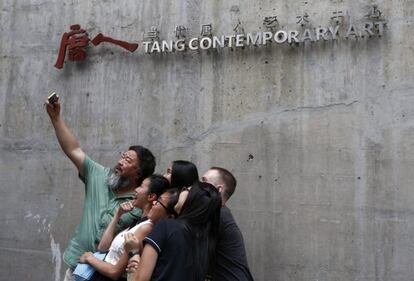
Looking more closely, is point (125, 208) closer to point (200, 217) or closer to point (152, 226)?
point (152, 226)

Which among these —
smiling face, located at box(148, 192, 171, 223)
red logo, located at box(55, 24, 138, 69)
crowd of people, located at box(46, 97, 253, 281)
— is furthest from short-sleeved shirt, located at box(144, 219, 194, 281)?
red logo, located at box(55, 24, 138, 69)

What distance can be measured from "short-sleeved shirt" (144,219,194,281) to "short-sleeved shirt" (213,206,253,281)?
487mm

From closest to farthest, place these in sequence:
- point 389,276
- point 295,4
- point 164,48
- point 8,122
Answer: point 389,276 → point 295,4 → point 164,48 → point 8,122

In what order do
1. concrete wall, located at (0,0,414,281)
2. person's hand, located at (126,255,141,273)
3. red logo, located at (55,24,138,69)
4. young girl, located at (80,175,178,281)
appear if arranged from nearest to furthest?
person's hand, located at (126,255,141,273) → young girl, located at (80,175,178,281) → concrete wall, located at (0,0,414,281) → red logo, located at (55,24,138,69)

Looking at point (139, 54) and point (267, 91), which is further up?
point (139, 54)

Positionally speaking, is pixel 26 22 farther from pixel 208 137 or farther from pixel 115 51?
pixel 208 137

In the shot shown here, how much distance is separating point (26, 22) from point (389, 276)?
427 cm

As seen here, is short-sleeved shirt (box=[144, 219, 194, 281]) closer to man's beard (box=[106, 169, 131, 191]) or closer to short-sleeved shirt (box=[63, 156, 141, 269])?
short-sleeved shirt (box=[63, 156, 141, 269])

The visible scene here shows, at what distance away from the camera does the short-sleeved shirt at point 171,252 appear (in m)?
2.27

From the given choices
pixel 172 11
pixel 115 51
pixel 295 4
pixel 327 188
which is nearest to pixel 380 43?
pixel 295 4

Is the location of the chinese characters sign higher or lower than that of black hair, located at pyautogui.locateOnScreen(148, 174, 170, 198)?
higher

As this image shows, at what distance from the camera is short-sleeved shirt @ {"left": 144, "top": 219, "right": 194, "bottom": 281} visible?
2.27 metres

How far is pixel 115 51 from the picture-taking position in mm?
4742

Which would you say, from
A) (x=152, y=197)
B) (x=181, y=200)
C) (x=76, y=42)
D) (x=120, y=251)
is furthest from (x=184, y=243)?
(x=76, y=42)
